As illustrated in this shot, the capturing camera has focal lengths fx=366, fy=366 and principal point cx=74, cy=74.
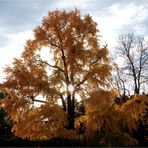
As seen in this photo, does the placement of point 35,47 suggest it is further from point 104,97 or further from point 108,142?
point 108,142

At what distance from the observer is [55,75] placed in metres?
23.4

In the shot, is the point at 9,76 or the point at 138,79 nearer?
the point at 9,76

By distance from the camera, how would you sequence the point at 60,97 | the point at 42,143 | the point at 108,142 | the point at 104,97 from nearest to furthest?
the point at 42,143 < the point at 108,142 < the point at 104,97 < the point at 60,97

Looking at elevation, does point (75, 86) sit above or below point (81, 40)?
below

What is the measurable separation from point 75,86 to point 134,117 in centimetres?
429

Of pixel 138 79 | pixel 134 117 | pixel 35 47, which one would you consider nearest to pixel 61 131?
pixel 134 117

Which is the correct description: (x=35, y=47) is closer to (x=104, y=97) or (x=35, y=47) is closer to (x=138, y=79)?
(x=104, y=97)

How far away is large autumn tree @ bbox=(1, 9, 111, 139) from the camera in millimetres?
20625

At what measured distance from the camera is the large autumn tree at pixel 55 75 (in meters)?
20.6

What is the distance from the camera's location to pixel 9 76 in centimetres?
2142

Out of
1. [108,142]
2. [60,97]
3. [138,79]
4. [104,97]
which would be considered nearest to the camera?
[108,142]

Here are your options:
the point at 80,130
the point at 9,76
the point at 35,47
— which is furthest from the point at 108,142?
the point at 35,47

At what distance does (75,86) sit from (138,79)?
1389 centimetres

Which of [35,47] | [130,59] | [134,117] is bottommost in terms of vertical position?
[134,117]
